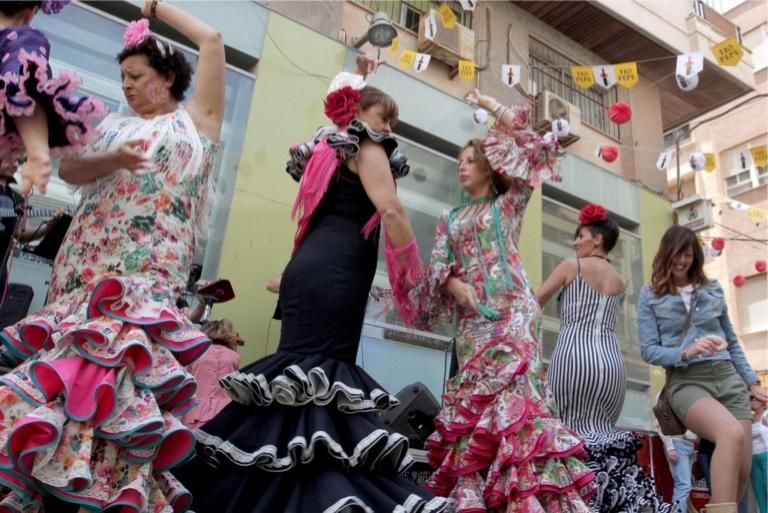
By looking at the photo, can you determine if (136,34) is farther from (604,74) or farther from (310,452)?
(604,74)

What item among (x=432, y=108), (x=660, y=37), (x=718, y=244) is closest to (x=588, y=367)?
(x=432, y=108)

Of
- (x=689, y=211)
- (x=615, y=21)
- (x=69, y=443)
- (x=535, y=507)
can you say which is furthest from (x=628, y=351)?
(x=69, y=443)

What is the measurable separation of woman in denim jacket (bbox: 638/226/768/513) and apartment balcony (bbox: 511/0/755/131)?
6057mm

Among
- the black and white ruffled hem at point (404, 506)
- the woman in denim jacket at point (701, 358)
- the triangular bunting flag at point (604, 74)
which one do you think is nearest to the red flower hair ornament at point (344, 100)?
the black and white ruffled hem at point (404, 506)

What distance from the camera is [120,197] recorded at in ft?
6.26

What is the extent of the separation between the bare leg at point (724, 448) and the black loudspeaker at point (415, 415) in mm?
1335

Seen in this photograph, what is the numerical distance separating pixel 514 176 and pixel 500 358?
847 millimetres

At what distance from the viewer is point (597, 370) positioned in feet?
10.2

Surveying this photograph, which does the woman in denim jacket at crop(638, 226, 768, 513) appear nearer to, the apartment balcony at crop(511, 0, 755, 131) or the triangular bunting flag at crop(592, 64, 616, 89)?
the triangular bunting flag at crop(592, 64, 616, 89)

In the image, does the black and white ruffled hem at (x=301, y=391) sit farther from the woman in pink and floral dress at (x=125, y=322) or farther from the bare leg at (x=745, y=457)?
the bare leg at (x=745, y=457)

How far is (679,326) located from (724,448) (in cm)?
71

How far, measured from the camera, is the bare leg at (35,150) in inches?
59.1

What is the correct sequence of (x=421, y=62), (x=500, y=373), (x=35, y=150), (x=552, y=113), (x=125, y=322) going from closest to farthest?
(x=35, y=150), (x=125, y=322), (x=500, y=373), (x=421, y=62), (x=552, y=113)

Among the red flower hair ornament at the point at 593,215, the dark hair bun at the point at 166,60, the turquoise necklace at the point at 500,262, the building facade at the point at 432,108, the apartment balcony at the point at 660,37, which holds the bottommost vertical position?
the turquoise necklace at the point at 500,262
